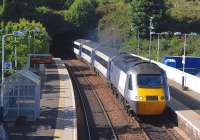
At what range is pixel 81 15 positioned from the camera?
3930 inches

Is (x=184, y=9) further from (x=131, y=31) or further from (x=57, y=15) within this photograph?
(x=57, y=15)

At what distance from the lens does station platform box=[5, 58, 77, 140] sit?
85.7 ft

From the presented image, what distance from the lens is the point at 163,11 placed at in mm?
87500

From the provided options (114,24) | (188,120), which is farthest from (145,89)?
(114,24)

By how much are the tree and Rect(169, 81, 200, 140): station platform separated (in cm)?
3976

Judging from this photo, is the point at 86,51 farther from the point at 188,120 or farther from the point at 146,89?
the point at 188,120

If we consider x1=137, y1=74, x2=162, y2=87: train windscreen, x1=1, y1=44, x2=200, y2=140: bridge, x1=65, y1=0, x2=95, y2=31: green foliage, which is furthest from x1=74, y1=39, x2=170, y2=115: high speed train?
x1=65, y1=0, x2=95, y2=31: green foliage

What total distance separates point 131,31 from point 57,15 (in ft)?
48.5

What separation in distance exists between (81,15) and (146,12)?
55.8 ft

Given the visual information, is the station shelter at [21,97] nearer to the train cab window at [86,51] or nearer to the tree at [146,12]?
the train cab window at [86,51]

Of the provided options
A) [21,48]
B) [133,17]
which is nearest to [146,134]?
[21,48]

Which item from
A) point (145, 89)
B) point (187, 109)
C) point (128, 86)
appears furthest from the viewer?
point (187, 109)

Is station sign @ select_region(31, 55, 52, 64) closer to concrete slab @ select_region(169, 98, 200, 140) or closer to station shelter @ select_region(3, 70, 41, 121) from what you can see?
concrete slab @ select_region(169, 98, 200, 140)

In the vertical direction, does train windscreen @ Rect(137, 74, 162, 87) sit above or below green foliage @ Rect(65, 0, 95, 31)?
below
